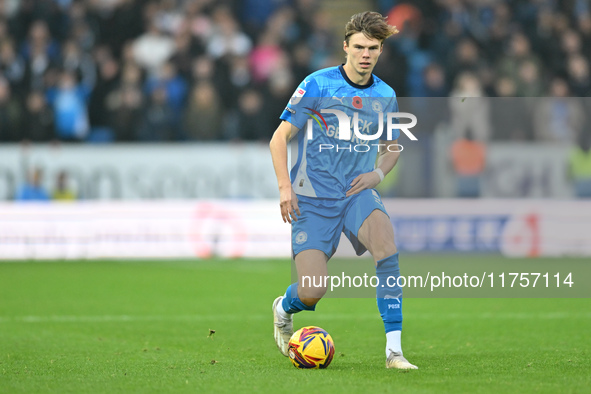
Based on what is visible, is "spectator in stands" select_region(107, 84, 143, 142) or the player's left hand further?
"spectator in stands" select_region(107, 84, 143, 142)

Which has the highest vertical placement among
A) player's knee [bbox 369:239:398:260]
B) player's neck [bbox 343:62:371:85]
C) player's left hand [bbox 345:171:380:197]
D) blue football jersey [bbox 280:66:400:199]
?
player's neck [bbox 343:62:371:85]

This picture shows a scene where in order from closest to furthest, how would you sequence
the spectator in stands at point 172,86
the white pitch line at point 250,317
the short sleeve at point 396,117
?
1. the short sleeve at point 396,117
2. the white pitch line at point 250,317
3. the spectator in stands at point 172,86

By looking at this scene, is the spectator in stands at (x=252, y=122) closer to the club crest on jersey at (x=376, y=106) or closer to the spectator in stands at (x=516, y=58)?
the spectator in stands at (x=516, y=58)

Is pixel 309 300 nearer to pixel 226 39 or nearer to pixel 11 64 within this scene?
pixel 226 39

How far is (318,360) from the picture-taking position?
636cm

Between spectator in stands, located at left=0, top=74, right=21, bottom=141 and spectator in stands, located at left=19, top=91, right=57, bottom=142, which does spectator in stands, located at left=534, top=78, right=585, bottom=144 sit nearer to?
spectator in stands, located at left=19, top=91, right=57, bottom=142

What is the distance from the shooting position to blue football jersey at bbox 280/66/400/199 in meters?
6.52

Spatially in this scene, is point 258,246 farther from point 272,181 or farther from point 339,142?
point 339,142

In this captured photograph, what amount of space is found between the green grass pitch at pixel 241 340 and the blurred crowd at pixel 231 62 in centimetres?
456

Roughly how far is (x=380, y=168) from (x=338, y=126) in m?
0.41

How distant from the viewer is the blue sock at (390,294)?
632 cm

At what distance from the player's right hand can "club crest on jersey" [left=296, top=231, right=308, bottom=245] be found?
0.11 metres

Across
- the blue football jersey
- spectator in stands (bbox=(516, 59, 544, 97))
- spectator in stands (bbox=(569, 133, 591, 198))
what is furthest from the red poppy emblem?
spectator in stands (bbox=(516, 59, 544, 97))

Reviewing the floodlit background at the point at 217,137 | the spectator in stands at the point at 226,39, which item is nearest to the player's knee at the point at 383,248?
the floodlit background at the point at 217,137
